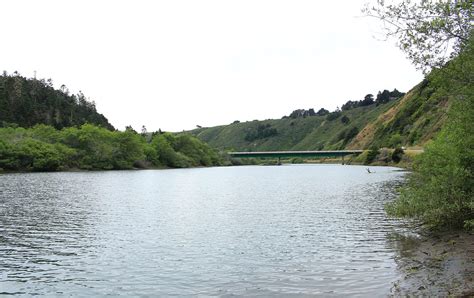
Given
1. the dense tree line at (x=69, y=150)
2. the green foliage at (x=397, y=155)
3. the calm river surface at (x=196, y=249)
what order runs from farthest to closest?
1. the green foliage at (x=397, y=155)
2. the dense tree line at (x=69, y=150)
3. the calm river surface at (x=196, y=249)

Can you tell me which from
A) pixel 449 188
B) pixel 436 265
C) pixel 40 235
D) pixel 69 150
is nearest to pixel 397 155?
pixel 69 150

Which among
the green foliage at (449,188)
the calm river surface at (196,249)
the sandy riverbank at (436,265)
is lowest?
the calm river surface at (196,249)

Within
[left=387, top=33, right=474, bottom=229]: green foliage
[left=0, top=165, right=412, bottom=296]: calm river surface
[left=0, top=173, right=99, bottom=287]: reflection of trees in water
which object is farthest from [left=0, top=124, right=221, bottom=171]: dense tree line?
[left=387, top=33, right=474, bottom=229]: green foliage

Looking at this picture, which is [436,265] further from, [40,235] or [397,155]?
[397,155]

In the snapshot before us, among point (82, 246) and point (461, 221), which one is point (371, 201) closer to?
point (461, 221)

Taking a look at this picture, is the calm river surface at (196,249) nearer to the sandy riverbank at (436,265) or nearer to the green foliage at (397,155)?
the sandy riverbank at (436,265)

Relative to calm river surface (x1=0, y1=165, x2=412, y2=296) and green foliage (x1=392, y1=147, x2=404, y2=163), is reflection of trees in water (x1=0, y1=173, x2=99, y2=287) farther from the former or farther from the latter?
green foliage (x1=392, y1=147, x2=404, y2=163)

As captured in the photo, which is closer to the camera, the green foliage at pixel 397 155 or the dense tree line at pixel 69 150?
the dense tree line at pixel 69 150

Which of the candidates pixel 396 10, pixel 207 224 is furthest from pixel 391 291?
pixel 207 224

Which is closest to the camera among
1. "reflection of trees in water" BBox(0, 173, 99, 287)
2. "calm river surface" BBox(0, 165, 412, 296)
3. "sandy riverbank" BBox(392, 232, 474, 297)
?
"sandy riverbank" BBox(392, 232, 474, 297)

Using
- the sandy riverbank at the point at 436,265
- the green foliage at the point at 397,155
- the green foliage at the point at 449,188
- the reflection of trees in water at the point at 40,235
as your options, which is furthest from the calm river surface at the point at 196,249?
the green foliage at the point at 397,155

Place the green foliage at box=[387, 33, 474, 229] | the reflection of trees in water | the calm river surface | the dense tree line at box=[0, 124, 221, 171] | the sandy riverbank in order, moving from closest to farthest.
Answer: the sandy riverbank < the calm river surface < the reflection of trees in water < the green foliage at box=[387, 33, 474, 229] < the dense tree line at box=[0, 124, 221, 171]

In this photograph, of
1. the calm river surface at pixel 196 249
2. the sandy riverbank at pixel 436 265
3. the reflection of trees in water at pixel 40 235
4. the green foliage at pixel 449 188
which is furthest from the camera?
the green foliage at pixel 449 188

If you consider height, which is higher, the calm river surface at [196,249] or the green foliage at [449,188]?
the green foliage at [449,188]
